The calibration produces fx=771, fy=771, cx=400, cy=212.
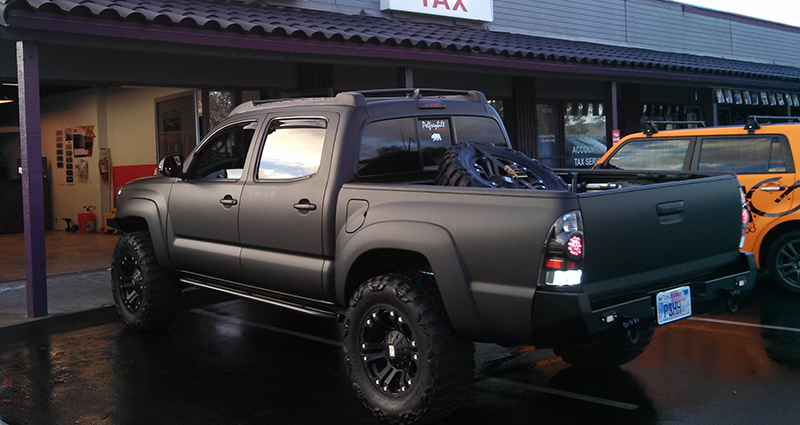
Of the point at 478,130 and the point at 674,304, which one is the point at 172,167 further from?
the point at 674,304

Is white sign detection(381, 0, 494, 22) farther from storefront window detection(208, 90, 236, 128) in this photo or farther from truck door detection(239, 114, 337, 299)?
truck door detection(239, 114, 337, 299)

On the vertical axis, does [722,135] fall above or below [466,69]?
below

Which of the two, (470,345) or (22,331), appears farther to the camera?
(22,331)

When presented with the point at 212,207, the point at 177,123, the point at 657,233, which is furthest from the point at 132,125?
the point at 657,233

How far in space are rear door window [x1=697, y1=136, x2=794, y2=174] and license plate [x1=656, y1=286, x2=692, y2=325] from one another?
4035mm

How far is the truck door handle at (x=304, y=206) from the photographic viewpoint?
5.14 meters

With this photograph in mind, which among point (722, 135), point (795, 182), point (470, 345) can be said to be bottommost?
point (470, 345)

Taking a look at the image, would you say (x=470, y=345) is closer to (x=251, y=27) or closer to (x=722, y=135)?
(x=722, y=135)

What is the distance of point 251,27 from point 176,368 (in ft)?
15.0

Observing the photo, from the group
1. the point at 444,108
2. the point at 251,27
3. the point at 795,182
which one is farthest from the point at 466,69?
the point at 444,108

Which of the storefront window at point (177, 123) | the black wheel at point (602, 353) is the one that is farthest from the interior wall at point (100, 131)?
the black wheel at point (602, 353)

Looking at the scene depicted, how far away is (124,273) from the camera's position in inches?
287

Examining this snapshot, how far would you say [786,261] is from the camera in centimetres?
795

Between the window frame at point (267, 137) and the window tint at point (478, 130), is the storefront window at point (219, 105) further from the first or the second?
the window tint at point (478, 130)
